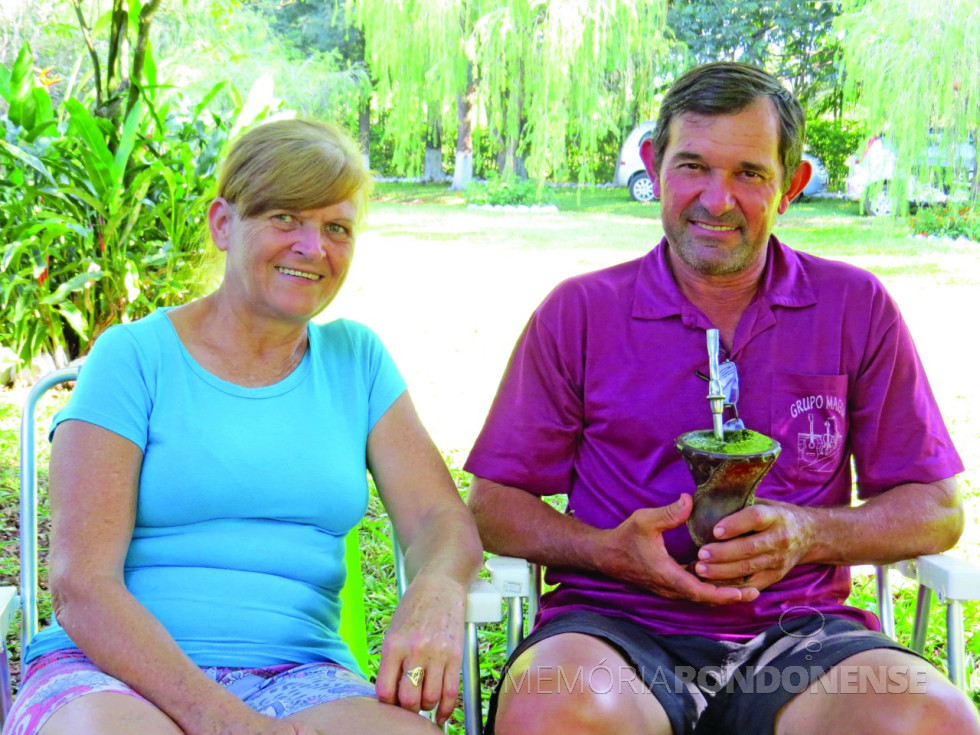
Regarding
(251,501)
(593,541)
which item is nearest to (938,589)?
(593,541)

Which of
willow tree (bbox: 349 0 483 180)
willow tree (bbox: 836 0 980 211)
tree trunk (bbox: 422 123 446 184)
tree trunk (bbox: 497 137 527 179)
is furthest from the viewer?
tree trunk (bbox: 422 123 446 184)

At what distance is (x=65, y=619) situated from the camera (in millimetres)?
1547

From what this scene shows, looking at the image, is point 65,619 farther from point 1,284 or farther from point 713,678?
point 1,284

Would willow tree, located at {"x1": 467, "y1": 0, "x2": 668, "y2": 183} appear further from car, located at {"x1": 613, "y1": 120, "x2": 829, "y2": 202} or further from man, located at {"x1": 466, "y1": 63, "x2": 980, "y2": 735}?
man, located at {"x1": 466, "y1": 63, "x2": 980, "y2": 735}

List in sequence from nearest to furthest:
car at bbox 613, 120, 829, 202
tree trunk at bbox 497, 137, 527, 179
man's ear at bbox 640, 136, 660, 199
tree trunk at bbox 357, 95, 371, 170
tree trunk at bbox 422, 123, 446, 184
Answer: man's ear at bbox 640, 136, 660, 199, tree trunk at bbox 497, 137, 527, 179, car at bbox 613, 120, 829, 202, tree trunk at bbox 357, 95, 371, 170, tree trunk at bbox 422, 123, 446, 184

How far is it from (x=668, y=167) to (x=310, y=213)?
2.23 ft

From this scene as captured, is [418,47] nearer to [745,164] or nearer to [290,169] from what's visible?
[745,164]

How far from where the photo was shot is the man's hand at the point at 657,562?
1.65 m

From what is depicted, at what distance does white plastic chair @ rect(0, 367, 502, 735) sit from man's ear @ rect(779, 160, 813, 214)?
0.94m

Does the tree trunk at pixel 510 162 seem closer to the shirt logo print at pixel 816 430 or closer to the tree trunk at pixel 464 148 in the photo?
the tree trunk at pixel 464 148

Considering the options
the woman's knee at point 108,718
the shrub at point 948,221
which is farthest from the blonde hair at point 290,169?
the shrub at point 948,221

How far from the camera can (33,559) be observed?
1.85 meters

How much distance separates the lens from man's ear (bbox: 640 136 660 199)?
2.03 meters

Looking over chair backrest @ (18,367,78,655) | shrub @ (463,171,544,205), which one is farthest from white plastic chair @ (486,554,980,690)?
shrub @ (463,171,544,205)
